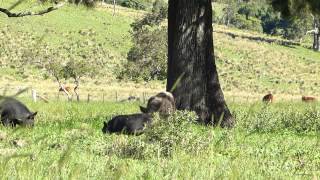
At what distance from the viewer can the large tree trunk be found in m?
13.7

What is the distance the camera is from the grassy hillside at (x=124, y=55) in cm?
6569

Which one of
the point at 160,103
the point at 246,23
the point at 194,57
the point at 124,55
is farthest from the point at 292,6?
the point at 246,23

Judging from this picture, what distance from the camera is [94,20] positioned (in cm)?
8988

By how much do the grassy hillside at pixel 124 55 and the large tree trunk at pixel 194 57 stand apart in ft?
146

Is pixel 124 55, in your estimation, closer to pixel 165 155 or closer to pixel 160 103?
pixel 160 103

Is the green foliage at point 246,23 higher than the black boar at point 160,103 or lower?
lower

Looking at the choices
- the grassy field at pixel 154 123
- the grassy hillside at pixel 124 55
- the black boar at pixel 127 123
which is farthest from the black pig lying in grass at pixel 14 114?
the grassy hillside at pixel 124 55

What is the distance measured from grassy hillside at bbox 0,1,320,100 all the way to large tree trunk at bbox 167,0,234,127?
4459cm

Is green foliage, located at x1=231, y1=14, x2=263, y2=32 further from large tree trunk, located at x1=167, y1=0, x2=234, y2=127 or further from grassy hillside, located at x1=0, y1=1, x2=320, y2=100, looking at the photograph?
large tree trunk, located at x1=167, y1=0, x2=234, y2=127

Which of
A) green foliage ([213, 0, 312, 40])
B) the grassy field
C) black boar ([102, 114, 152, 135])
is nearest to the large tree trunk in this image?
the grassy field

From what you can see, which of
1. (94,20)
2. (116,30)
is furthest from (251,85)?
(94,20)

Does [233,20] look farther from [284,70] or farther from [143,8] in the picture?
[284,70]

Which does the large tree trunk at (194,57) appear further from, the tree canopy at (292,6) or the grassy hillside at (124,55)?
the grassy hillside at (124,55)

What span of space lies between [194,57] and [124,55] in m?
63.0
